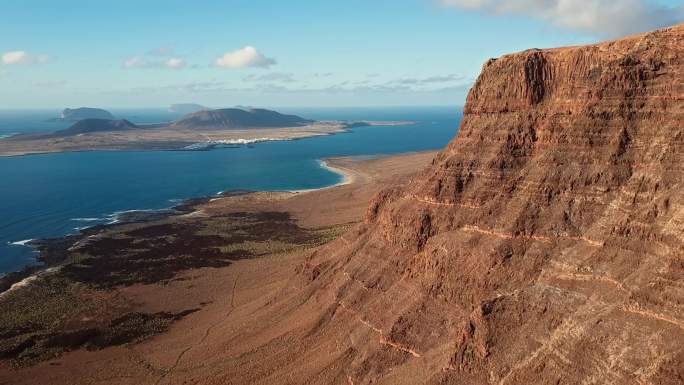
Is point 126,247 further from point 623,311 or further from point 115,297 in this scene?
point 623,311

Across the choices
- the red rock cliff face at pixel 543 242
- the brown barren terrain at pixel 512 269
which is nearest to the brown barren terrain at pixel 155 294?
the brown barren terrain at pixel 512 269

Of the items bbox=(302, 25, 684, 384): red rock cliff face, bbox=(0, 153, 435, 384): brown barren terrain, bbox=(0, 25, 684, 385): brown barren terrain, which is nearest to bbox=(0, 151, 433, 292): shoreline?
bbox=(0, 153, 435, 384): brown barren terrain

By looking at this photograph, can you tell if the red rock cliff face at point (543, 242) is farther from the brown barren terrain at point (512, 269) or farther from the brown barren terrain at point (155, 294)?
the brown barren terrain at point (155, 294)

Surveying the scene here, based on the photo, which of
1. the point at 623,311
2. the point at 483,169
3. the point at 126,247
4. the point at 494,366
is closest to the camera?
the point at 623,311

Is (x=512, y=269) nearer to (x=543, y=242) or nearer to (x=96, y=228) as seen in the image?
(x=543, y=242)

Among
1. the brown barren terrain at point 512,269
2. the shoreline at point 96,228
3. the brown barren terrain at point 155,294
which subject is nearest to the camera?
the brown barren terrain at point 512,269

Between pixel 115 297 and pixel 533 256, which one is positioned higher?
pixel 533 256

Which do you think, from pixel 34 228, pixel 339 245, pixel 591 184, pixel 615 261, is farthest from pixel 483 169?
pixel 34 228

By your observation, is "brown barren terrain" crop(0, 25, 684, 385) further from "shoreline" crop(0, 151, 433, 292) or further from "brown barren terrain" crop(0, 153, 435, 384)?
"shoreline" crop(0, 151, 433, 292)
